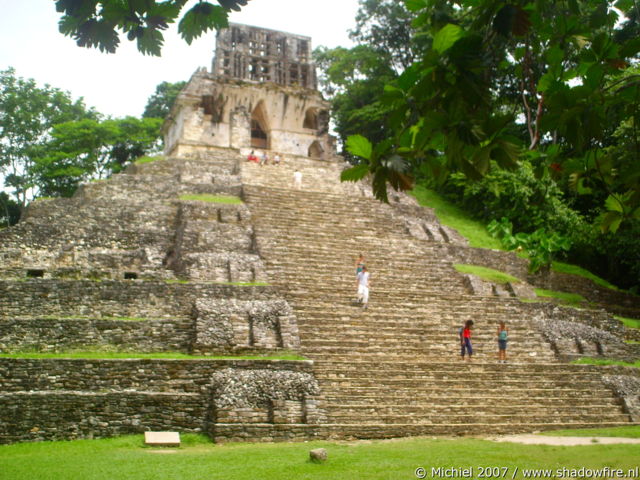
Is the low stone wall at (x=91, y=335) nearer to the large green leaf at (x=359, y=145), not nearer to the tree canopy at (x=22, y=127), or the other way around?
the large green leaf at (x=359, y=145)

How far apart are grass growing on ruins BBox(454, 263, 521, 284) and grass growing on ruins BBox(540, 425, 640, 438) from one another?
6878 millimetres

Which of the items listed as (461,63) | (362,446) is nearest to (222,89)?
(362,446)

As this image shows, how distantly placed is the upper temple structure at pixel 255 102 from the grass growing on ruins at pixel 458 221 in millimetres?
5290

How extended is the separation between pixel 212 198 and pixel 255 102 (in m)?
12.2

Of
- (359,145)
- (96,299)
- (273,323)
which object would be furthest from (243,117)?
(359,145)

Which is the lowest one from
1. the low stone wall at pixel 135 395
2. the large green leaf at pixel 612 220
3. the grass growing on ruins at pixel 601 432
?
the grass growing on ruins at pixel 601 432

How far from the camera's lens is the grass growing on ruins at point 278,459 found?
7094mm

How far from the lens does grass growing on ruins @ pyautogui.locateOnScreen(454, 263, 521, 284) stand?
58.9ft

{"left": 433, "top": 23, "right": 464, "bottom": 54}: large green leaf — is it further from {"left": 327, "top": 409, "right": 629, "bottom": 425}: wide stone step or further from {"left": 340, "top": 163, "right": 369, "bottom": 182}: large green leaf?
{"left": 327, "top": 409, "right": 629, "bottom": 425}: wide stone step

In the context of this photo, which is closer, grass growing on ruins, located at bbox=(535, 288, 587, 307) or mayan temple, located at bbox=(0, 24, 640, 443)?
mayan temple, located at bbox=(0, 24, 640, 443)

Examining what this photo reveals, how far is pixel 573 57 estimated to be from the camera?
4.66 metres

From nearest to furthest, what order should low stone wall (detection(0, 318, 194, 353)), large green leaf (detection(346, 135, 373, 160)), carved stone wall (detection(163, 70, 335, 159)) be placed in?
1. large green leaf (detection(346, 135, 373, 160))
2. low stone wall (detection(0, 318, 194, 353))
3. carved stone wall (detection(163, 70, 335, 159))

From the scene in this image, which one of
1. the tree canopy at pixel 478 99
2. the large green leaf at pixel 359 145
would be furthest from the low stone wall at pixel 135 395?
the large green leaf at pixel 359 145


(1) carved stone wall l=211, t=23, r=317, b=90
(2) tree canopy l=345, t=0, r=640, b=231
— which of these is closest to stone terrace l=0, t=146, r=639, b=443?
(2) tree canopy l=345, t=0, r=640, b=231
